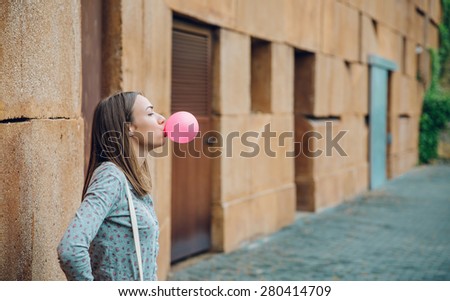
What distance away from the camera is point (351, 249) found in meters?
10.1

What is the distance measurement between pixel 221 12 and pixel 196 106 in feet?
3.52

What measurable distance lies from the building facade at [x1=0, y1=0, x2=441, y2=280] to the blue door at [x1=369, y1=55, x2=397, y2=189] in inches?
1.7

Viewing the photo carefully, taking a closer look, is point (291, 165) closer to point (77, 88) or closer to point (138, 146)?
point (77, 88)

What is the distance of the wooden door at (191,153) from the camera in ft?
29.3

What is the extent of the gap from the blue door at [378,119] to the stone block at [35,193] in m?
13.4

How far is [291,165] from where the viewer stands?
12336mm

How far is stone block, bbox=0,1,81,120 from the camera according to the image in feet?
12.6

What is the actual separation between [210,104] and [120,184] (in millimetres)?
6612

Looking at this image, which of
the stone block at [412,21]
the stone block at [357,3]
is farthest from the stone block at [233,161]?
the stone block at [412,21]

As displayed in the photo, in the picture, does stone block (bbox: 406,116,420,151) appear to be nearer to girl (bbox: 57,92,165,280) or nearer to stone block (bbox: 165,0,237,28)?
stone block (bbox: 165,0,237,28)

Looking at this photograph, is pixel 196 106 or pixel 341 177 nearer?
pixel 196 106

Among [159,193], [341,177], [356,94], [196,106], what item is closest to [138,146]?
[159,193]

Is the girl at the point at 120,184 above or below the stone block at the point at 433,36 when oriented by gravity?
below

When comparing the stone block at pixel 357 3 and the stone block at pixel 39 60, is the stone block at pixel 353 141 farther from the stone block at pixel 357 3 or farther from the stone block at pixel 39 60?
the stone block at pixel 39 60
